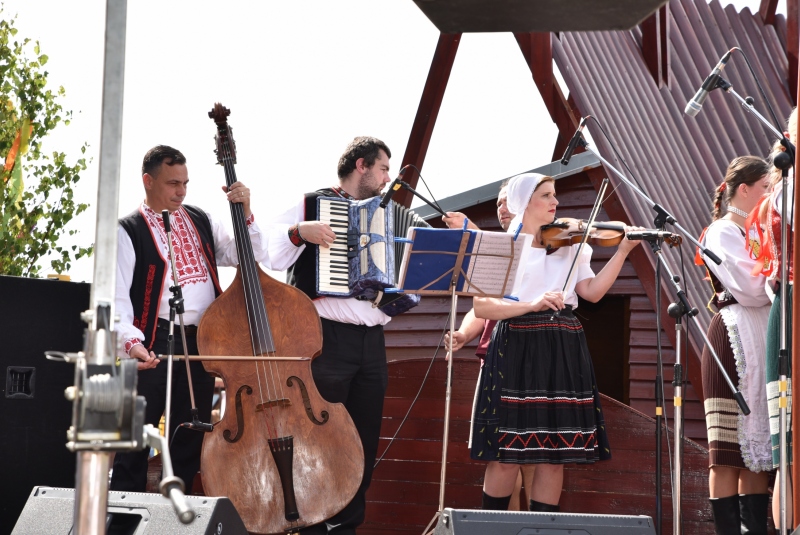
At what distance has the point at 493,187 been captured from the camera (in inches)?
272

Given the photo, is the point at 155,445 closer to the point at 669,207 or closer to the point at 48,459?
the point at 48,459

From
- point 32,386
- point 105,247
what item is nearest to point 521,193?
point 32,386

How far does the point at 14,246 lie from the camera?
19.9 feet

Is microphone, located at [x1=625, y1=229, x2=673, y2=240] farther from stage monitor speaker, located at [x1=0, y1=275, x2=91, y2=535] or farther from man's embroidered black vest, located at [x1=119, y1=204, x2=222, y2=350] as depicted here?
stage monitor speaker, located at [x1=0, y1=275, x2=91, y2=535]

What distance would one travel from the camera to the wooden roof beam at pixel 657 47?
743 cm

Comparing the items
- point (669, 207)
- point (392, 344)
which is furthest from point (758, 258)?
Answer: point (392, 344)

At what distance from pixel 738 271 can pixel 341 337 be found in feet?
5.90

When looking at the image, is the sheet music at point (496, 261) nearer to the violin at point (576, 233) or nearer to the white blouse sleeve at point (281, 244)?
the violin at point (576, 233)

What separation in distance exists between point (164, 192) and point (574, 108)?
125 inches

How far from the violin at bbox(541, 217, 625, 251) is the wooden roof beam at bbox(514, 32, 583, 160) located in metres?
2.14

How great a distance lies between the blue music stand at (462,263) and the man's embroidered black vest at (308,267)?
54 cm

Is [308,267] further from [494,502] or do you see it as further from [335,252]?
[494,502]

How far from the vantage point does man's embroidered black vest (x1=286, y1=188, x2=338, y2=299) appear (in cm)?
439

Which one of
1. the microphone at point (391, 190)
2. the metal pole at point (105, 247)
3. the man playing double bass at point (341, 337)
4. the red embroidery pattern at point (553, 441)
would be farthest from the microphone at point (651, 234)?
the metal pole at point (105, 247)
